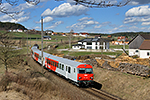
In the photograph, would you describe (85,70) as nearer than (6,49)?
Yes

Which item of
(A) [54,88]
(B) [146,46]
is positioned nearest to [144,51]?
(B) [146,46]

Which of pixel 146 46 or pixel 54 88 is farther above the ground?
pixel 146 46

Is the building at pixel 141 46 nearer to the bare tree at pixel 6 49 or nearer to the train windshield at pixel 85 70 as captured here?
the train windshield at pixel 85 70

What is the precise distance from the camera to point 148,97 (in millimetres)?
14875

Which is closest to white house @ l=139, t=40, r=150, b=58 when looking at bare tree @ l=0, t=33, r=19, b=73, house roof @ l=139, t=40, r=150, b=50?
house roof @ l=139, t=40, r=150, b=50

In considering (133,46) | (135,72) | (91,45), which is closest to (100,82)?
(135,72)

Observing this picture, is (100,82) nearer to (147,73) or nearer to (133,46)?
(147,73)

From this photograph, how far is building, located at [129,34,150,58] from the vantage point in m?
42.5

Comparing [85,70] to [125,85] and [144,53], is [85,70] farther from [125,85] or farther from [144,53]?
[144,53]

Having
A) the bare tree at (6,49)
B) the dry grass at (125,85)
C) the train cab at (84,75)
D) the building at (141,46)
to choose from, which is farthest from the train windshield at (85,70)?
the building at (141,46)

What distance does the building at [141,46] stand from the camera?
139 ft

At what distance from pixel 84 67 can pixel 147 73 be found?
7.85m

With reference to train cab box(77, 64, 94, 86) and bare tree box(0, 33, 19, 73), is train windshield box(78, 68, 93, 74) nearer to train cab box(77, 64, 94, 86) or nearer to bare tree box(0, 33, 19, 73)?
train cab box(77, 64, 94, 86)

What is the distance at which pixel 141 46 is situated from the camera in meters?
43.9
